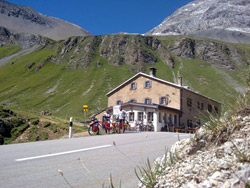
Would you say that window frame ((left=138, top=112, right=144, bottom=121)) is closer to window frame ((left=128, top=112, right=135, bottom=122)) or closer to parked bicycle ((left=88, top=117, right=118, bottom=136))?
window frame ((left=128, top=112, right=135, bottom=122))

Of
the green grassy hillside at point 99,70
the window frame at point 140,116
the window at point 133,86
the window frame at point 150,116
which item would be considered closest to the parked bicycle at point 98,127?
the window frame at point 150,116

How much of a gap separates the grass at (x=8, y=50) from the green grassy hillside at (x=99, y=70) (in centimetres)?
3260

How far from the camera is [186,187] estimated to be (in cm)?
254

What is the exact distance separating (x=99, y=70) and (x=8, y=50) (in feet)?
307

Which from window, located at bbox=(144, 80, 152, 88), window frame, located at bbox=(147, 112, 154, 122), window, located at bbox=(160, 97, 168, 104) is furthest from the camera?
window, located at bbox=(144, 80, 152, 88)

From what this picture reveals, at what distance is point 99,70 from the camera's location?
324ft

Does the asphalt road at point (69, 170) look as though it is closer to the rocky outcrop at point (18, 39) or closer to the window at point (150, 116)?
the window at point (150, 116)

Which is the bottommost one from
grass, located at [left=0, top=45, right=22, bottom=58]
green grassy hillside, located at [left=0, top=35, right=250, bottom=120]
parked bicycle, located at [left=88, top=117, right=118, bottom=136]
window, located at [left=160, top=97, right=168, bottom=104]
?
parked bicycle, located at [left=88, top=117, right=118, bottom=136]

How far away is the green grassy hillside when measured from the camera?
76375 millimetres

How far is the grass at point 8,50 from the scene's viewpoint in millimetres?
154000

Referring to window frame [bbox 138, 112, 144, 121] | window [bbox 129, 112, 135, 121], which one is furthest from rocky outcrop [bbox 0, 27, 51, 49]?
window frame [bbox 138, 112, 144, 121]

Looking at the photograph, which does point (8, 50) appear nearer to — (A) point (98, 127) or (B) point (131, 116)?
(B) point (131, 116)

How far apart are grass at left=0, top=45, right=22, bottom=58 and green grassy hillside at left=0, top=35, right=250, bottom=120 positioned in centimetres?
3260

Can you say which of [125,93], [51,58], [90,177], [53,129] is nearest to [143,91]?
[125,93]
